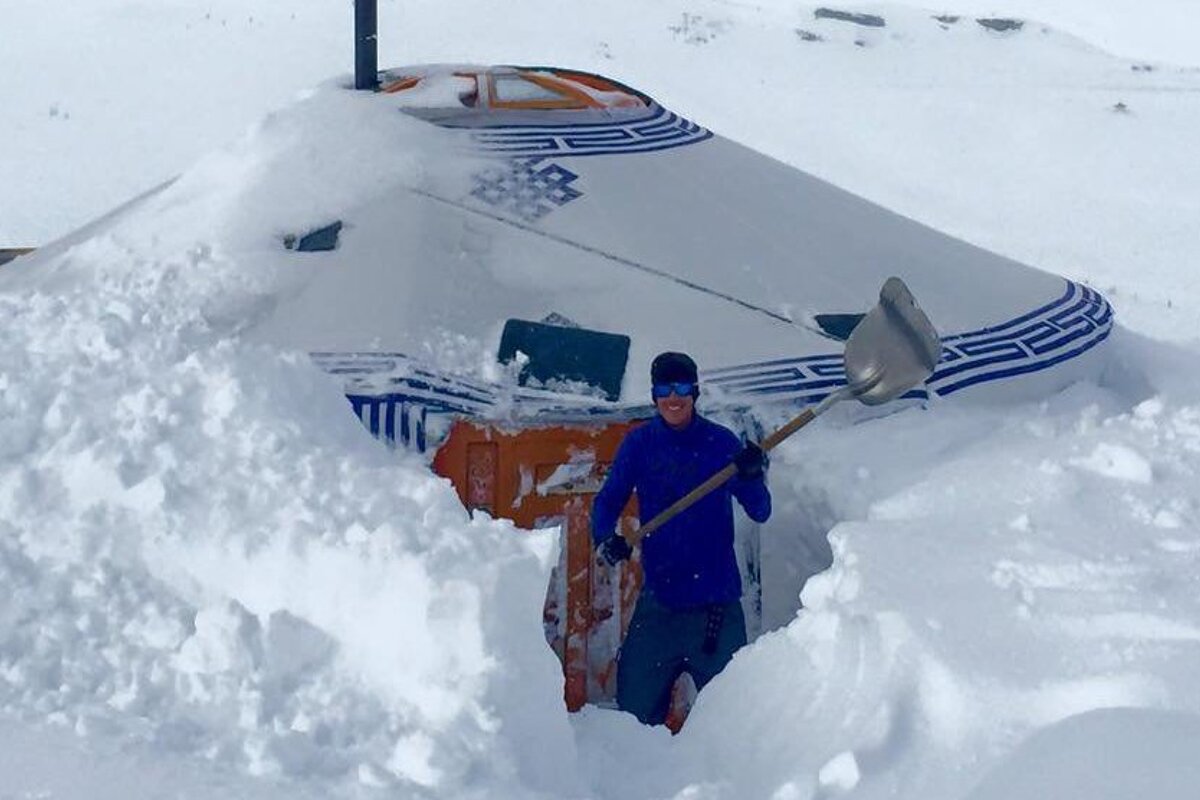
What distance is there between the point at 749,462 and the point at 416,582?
102 centimetres

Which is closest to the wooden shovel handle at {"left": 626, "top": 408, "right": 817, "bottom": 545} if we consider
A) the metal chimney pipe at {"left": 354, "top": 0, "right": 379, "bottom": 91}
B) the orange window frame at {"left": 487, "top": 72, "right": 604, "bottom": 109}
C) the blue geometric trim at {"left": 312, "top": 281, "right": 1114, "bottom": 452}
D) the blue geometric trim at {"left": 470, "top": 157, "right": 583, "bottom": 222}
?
the blue geometric trim at {"left": 312, "top": 281, "right": 1114, "bottom": 452}

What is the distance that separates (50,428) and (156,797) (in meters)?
1.40

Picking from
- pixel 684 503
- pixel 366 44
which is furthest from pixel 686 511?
pixel 366 44

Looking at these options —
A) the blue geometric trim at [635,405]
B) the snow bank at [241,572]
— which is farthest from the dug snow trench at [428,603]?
the blue geometric trim at [635,405]

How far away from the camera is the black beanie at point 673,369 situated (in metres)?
3.45

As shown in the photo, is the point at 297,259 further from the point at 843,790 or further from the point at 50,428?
the point at 843,790

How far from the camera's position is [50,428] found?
3391mm

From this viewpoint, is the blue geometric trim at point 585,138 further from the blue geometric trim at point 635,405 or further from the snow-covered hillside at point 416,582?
the blue geometric trim at point 635,405

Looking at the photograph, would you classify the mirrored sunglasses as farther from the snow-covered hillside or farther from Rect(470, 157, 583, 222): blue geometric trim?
Rect(470, 157, 583, 222): blue geometric trim

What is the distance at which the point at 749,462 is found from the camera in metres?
3.47

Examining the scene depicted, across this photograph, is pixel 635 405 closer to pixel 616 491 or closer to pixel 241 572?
pixel 616 491

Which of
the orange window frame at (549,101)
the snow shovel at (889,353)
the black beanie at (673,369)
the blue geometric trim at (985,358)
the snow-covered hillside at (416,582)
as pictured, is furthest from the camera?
the orange window frame at (549,101)

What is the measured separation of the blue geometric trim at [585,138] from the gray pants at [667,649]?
61.0 inches

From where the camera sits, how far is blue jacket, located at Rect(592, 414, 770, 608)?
11.7 ft
